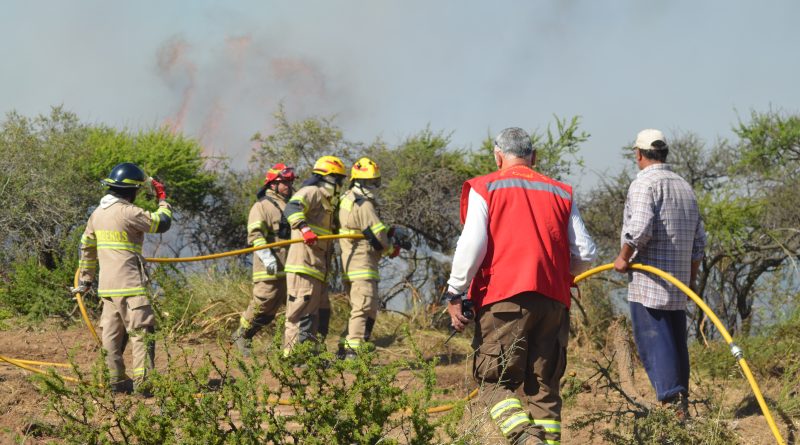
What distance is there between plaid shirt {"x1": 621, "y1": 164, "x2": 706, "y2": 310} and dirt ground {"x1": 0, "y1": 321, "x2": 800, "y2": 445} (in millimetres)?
635

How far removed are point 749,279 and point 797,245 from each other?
2.36 ft

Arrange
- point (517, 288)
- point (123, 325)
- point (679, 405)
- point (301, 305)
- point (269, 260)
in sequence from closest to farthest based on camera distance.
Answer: point (517, 288)
point (679, 405)
point (123, 325)
point (301, 305)
point (269, 260)

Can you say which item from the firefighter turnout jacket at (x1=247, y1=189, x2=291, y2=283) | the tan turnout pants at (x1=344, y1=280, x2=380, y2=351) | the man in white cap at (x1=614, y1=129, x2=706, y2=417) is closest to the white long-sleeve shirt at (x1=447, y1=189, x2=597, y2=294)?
the man in white cap at (x1=614, y1=129, x2=706, y2=417)

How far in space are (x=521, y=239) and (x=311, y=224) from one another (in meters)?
4.44

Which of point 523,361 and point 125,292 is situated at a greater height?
point 125,292

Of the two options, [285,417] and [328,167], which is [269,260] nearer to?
[328,167]

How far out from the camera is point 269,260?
29.6 ft

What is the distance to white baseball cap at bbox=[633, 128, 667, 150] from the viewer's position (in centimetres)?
598

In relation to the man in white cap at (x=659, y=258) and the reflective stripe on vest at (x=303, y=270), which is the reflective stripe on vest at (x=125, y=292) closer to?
the reflective stripe on vest at (x=303, y=270)

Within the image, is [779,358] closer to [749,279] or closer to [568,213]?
[749,279]

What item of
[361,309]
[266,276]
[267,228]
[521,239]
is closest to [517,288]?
[521,239]

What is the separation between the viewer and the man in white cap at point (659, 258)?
229 inches

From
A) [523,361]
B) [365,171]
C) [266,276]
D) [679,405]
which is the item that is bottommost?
[679,405]

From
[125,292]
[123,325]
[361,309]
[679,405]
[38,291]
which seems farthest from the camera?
[38,291]
